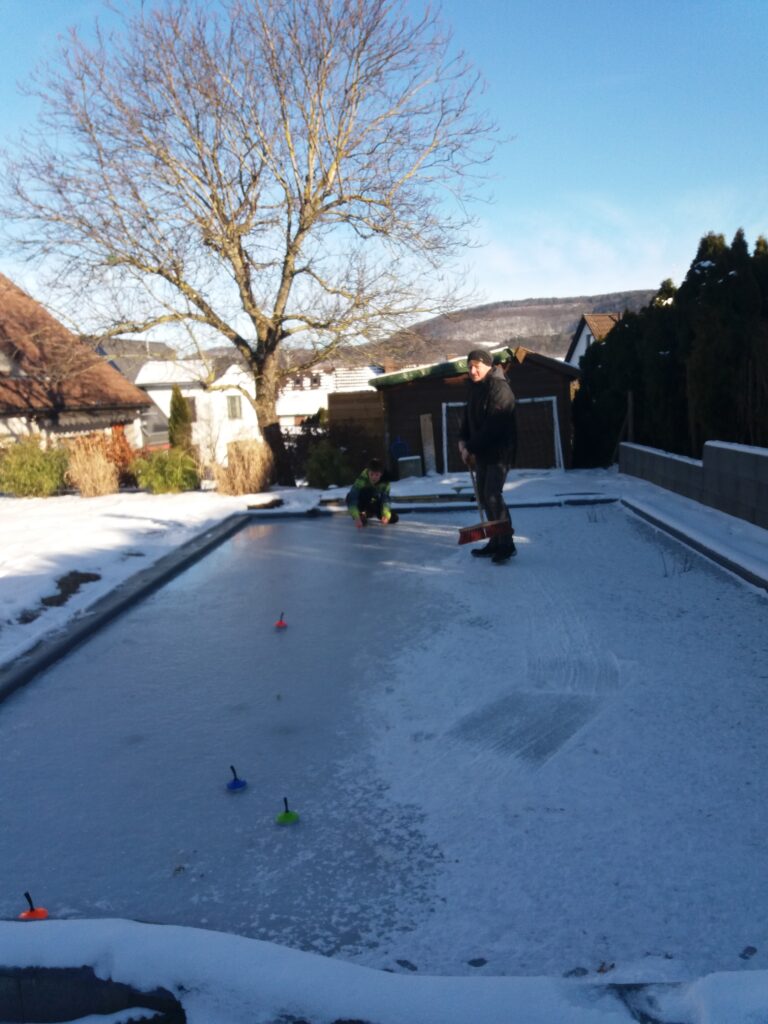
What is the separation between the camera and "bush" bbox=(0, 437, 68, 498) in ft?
55.9

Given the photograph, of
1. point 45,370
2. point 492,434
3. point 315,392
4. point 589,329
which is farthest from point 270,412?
point 315,392

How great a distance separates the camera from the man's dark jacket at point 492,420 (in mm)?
7738

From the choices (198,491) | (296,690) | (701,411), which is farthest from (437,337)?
→ (296,690)

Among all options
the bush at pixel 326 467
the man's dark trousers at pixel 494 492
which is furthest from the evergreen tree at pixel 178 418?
the man's dark trousers at pixel 494 492

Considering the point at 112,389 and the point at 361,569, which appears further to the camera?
the point at 112,389

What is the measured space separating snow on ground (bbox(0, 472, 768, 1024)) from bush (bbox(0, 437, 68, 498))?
11259 mm

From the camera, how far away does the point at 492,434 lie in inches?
306

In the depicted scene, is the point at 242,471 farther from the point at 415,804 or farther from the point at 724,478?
the point at 415,804

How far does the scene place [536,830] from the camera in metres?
2.81

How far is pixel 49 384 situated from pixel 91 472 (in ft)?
20.1

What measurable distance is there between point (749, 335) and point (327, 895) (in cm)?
1023

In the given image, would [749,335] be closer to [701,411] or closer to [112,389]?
[701,411]

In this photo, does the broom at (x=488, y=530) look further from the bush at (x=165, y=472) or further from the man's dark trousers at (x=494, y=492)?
the bush at (x=165, y=472)

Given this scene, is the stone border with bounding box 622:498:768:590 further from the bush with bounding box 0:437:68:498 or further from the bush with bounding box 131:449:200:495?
the bush with bounding box 0:437:68:498
